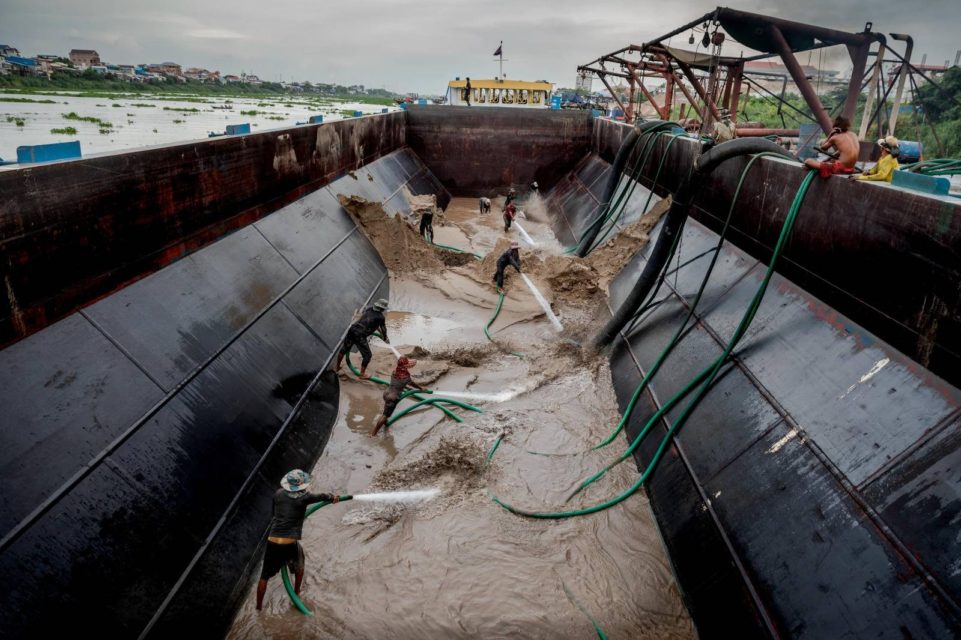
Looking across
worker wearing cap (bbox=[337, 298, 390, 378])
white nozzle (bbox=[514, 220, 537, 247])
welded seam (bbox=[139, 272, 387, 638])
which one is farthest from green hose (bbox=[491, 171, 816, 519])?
white nozzle (bbox=[514, 220, 537, 247])

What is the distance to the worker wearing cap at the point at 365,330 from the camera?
25.3 feet

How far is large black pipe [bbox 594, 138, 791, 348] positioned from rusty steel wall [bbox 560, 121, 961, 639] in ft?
1.17

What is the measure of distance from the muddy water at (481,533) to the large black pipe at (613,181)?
19.1ft

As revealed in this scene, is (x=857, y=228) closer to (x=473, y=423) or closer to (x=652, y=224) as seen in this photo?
(x=473, y=423)

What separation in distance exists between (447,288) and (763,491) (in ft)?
26.1

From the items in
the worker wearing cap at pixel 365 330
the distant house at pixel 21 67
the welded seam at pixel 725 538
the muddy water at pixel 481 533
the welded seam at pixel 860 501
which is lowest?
the muddy water at pixel 481 533

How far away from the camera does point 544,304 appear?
428 inches

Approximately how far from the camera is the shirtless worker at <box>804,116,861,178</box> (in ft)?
19.1

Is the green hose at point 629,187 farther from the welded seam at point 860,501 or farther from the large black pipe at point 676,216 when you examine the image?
the welded seam at point 860,501

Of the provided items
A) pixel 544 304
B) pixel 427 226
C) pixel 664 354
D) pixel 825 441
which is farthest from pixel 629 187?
pixel 825 441

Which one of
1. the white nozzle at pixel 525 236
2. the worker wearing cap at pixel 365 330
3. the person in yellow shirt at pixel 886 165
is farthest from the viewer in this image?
the white nozzle at pixel 525 236

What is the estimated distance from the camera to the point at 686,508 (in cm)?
509

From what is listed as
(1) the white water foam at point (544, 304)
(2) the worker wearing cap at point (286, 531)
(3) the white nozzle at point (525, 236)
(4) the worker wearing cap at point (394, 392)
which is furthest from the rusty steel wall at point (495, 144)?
(2) the worker wearing cap at point (286, 531)

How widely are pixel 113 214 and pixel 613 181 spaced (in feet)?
39.2
